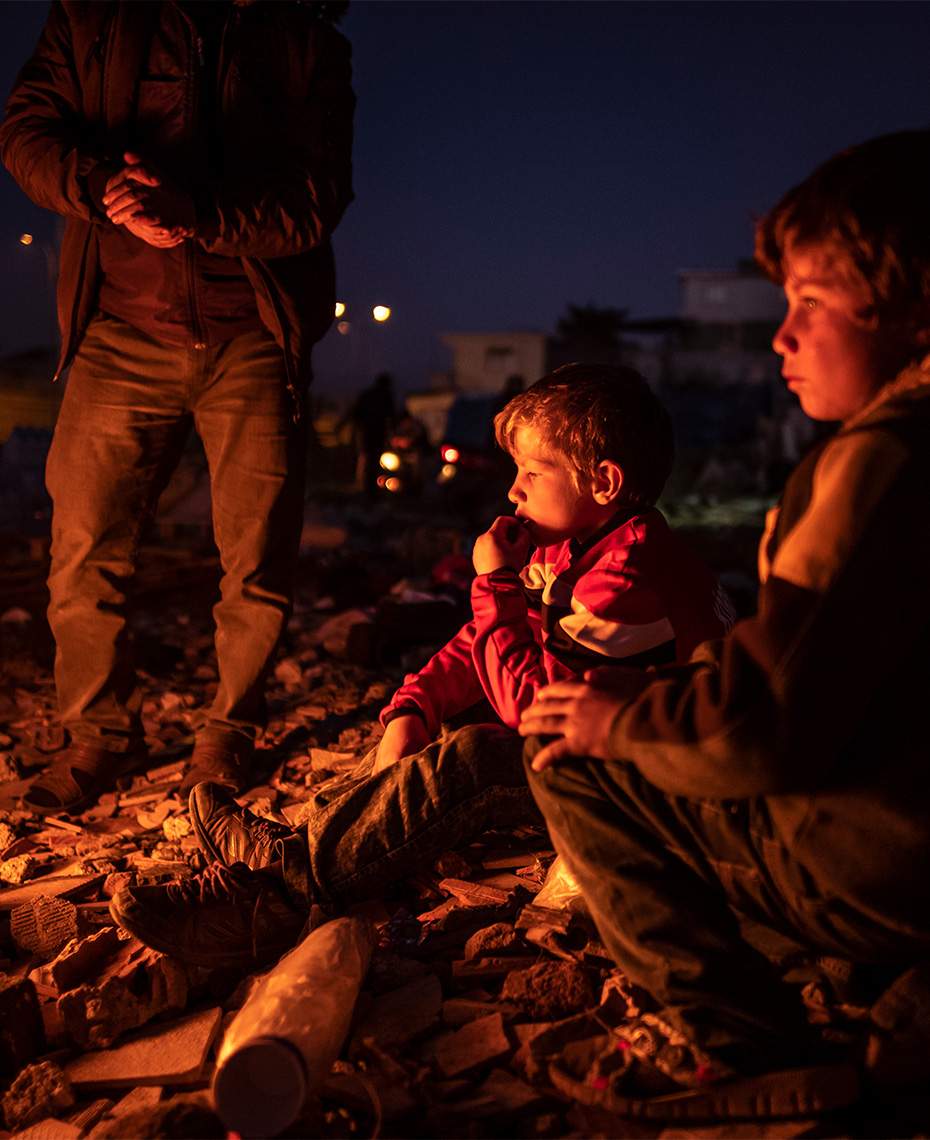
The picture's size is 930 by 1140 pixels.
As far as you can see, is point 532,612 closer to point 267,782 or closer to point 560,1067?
point 560,1067

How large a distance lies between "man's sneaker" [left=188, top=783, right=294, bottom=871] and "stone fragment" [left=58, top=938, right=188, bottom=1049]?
322mm

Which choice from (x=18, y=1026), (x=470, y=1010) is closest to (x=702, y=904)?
(x=470, y=1010)

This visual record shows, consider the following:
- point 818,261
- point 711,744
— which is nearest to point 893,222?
point 818,261

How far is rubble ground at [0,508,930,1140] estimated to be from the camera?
1.71 m

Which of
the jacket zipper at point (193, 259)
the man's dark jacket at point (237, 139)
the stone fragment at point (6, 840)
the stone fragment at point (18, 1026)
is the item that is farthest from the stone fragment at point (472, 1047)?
the jacket zipper at point (193, 259)

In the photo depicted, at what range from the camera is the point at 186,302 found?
3.37 m

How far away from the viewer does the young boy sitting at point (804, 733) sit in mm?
1381

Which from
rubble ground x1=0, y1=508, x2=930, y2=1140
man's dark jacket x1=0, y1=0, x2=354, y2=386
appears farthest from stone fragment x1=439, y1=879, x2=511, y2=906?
man's dark jacket x1=0, y1=0, x2=354, y2=386

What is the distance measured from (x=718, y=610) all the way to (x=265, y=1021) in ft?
4.64

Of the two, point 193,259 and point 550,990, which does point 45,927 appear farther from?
point 193,259

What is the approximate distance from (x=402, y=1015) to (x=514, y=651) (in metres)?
0.90

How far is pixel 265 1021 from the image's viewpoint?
1.69 meters

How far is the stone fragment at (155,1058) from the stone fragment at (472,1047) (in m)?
0.54

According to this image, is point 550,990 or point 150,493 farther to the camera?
point 150,493
